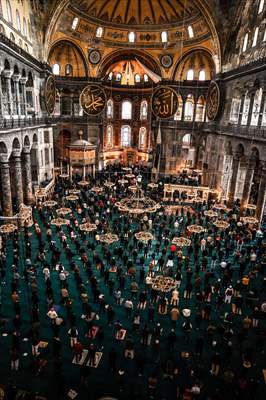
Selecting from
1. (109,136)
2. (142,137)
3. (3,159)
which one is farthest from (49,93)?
(142,137)

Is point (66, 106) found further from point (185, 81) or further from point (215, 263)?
point (215, 263)

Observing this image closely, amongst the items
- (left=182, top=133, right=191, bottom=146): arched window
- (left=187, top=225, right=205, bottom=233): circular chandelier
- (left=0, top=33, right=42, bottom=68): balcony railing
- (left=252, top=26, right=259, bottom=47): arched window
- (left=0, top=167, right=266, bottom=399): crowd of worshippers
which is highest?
(left=252, top=26, right=259, bottom=47): arched window

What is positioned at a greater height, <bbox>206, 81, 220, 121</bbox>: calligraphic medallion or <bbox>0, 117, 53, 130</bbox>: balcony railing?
<bbox>206, 81, 220, 121</bbox>: calligraphic medallion

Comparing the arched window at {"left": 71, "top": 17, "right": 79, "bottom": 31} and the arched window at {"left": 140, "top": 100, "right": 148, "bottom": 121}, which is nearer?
the arched window at {"left": 71, "top": 17, "right": 79, "bottom": 31}

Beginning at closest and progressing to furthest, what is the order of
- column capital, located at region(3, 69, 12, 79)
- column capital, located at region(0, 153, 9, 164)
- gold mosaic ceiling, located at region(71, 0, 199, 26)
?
1. column capital, located at region(0, 153, 9, 164)
2. column capital, located at region(3, 69, 12, 79)
3. gold mosaic ceiling, located at region(71, 0, 199, 26)

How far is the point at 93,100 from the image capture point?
71.5ft

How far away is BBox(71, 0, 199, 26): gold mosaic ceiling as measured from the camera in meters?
27.8

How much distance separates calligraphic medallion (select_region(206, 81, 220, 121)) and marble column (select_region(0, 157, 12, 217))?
17.2 meters

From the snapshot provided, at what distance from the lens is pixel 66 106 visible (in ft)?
107

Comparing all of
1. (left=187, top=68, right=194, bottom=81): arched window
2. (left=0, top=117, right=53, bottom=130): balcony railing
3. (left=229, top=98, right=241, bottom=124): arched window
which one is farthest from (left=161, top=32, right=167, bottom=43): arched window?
(left=0, top=117, right=53, bottom=130): balcony railing

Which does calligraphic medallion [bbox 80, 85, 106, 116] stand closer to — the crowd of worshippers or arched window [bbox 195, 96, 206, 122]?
the crowd of worshippers

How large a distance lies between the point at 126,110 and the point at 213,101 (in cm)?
1557

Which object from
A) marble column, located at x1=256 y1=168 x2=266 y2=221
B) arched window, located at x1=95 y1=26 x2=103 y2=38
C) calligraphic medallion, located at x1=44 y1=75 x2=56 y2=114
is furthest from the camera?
arched window, located at x1=95 y1=26 x2=103 y2=38

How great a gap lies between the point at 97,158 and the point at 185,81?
42.7 ft
